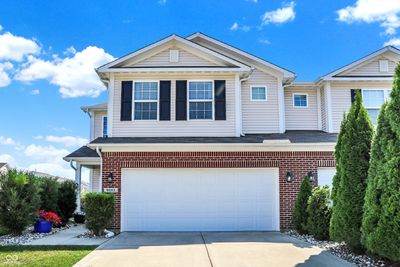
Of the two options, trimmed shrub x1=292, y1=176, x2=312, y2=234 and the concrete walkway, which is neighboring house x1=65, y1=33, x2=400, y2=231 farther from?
the concrete walkway

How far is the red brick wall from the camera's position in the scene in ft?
41.4

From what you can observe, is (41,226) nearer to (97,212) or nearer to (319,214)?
(97,212)

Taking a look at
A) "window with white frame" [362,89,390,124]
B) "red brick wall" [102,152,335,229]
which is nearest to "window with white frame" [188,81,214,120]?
"red brick wall" [102,152,335,229]

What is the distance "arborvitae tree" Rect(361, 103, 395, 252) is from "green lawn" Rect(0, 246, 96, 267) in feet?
18.5

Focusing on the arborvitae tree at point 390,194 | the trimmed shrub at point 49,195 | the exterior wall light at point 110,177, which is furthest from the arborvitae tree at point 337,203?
the trimmed shrub at point 49,195

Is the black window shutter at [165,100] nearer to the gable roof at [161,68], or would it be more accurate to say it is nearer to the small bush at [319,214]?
the gable roof at [161,68]

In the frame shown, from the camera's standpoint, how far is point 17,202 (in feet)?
36.7

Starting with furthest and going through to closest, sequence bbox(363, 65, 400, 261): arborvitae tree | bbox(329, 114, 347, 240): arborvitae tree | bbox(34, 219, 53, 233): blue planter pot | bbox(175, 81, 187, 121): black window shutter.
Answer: bbox(175, 81, 187, 121): black window shutter, bbox(34, 219, 53, 233): blue planter pot, bbox(329, 114, 347, 240): arborvitae tree, bbox(363, 65, 400, 261): arborvitae tree

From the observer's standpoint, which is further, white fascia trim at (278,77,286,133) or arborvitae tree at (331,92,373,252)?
white fascia trim at (278,77,286,133)

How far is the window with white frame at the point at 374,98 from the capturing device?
15148 mm

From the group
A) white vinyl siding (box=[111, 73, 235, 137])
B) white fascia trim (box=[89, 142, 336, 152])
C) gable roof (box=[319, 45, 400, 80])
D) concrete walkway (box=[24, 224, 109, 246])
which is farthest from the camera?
gable roof (box=[319, 45, 400, 80])

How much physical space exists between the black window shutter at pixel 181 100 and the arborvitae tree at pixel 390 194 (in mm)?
7842

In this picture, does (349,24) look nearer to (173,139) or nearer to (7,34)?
(173,139)

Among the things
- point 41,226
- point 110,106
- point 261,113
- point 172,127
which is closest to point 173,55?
point 172,127
